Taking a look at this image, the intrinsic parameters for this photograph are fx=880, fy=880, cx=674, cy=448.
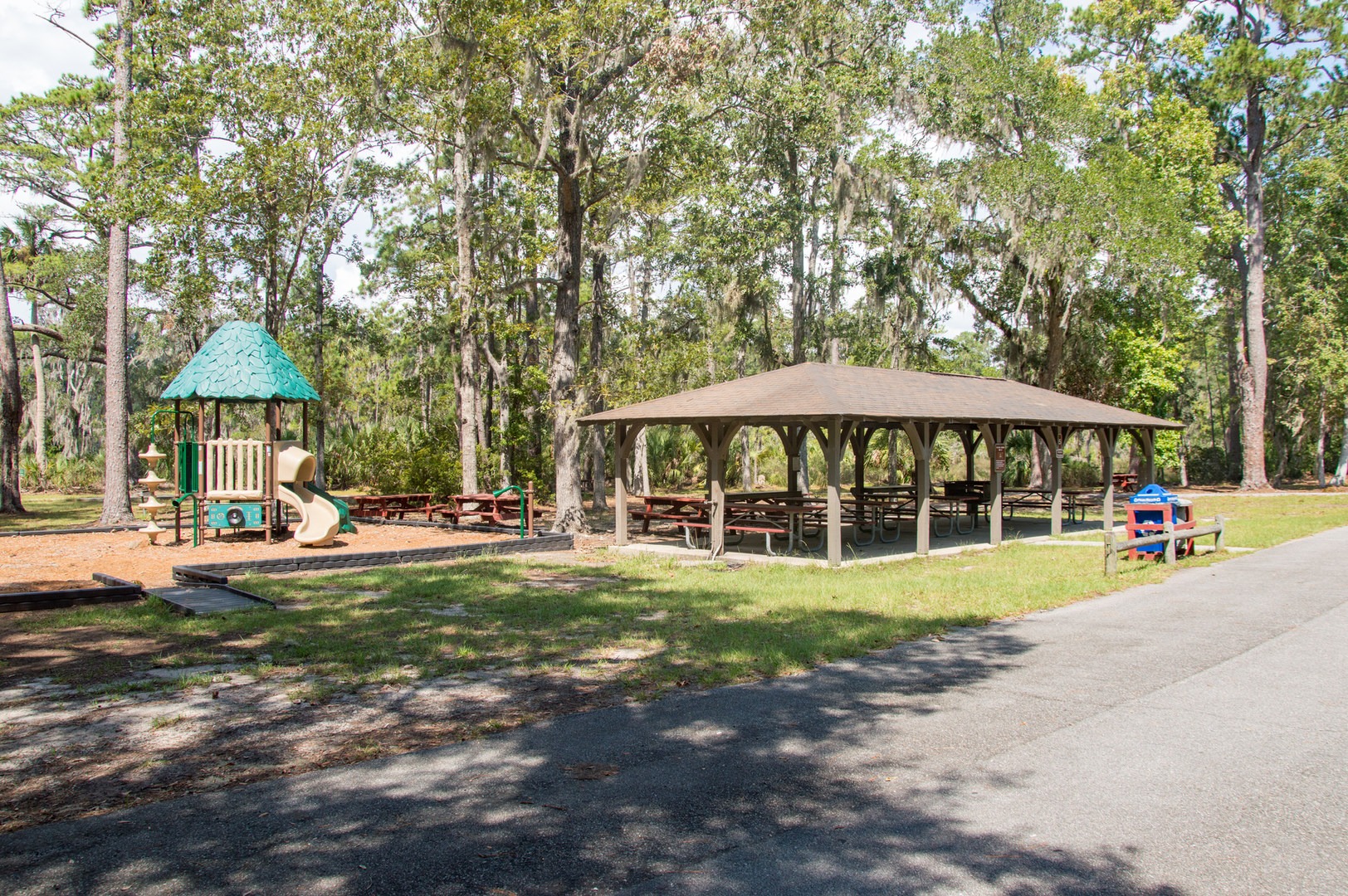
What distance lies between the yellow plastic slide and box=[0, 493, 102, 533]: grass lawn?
529cm

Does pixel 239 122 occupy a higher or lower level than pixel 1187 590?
higher

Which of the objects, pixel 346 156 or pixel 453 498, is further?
pixel 346 156

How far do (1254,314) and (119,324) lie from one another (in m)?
34.0

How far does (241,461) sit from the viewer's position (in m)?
15.2

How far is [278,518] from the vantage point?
52.5ft

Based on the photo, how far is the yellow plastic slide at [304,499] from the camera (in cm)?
1434

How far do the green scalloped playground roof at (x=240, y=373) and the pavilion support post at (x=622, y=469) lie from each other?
547 centimetres

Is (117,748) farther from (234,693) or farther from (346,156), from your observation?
(346,156)

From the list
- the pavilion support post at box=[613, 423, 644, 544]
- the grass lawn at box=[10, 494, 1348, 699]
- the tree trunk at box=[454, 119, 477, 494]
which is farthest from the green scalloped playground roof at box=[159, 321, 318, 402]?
the pavilion support post at box=[613, 423, 644, 544]

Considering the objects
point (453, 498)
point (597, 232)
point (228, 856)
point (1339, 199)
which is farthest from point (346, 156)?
point (1339, 199)

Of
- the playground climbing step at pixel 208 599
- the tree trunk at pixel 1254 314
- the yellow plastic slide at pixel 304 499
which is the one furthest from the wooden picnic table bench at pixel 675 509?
the tree trunk at pixel 1254 314

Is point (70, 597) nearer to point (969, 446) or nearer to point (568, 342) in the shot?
point (568, 342)

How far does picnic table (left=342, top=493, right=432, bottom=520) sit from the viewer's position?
19.3 meters

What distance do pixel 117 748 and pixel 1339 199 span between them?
41921 millimetres
